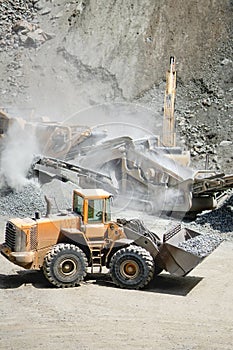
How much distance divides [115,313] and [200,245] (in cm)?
231

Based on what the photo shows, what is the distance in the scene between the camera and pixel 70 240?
10484mm

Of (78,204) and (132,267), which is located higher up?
(78,204)

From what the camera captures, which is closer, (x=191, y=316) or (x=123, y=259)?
(x=191, y=316)

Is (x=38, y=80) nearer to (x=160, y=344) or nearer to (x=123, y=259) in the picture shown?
(x=123, y=259)

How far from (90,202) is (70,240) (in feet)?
2.19

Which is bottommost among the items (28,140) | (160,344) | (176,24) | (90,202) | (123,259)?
(160,344)

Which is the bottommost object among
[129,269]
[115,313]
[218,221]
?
[115,313]

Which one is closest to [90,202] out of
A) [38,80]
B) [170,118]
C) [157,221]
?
[157,221]

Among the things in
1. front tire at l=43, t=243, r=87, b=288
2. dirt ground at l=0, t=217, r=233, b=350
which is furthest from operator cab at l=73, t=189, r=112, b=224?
dirt ground at l=0, t=217, r=233, b=350

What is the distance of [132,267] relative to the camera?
10.3 metres

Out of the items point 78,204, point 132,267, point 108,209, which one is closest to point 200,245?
point 132,267

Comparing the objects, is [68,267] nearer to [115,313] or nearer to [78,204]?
[78,204]

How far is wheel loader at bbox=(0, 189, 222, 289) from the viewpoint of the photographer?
1020 cm

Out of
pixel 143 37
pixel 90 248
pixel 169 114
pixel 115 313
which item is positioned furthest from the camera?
pixel 143 37
